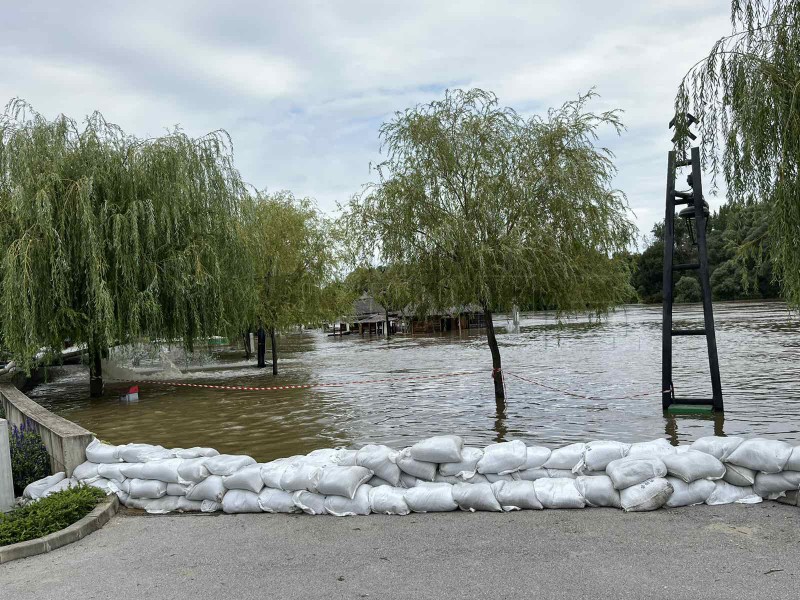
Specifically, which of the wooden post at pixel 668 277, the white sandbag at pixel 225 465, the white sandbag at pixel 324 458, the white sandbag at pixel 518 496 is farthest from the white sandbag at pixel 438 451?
the wooden post at pixel 668 277

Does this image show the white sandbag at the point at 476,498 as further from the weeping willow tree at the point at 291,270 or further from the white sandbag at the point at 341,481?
the weeping willow tree at the point at 291,270

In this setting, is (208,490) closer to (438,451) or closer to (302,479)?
(302,479)


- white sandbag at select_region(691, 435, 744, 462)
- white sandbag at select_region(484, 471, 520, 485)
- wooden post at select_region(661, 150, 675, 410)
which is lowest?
white sandbag at select_region(484, 471, 520, 485)

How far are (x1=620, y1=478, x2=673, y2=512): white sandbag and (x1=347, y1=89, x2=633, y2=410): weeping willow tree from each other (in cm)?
680

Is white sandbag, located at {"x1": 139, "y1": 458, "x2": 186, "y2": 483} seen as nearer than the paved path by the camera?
No

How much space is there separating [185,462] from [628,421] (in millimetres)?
7710

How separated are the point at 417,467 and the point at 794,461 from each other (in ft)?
9.52

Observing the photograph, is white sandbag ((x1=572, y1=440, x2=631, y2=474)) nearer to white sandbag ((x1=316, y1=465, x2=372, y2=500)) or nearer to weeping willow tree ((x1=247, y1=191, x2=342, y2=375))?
white sandbag ((x1=316, y1=465, x2=372, y2=500))

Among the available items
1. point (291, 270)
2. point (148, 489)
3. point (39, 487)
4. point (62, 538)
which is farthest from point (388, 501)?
point (291, 270)

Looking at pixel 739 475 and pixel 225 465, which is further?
pixel 225 465

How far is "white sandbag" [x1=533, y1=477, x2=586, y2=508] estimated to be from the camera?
5.59 metres

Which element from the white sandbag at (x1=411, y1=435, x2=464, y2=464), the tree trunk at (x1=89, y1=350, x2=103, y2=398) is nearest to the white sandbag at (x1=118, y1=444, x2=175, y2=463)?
the white sandbag at (x1=411, y1=435, x2=464, y2=464)

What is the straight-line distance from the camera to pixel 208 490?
6.32m

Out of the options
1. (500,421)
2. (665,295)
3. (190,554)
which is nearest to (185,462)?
(190,554)
